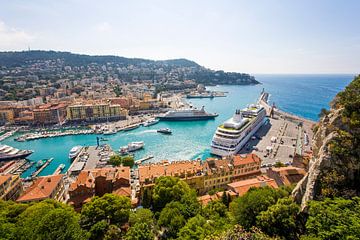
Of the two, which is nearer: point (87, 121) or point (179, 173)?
point (179, 173)

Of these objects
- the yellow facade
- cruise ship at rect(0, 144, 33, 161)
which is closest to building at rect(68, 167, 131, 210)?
cruise ship at rect(0, 144, 33, 161)

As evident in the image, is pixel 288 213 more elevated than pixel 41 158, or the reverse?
pixel 288 213

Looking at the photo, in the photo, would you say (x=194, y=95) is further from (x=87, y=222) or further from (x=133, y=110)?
(x=87, y=222)

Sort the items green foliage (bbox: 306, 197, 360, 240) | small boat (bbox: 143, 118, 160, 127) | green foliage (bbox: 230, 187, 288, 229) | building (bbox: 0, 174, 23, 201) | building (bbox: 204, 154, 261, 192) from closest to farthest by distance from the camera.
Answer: green foliage (bbox: 306, 197, 360, 240)
green foliage (bbox: 230, 187, 288, 229)
building (bbox: 0, 174, 23, 201)
building (bbox: 204, 154, 261, 192)
small boat (bbox: 143, 118, 160, 127)

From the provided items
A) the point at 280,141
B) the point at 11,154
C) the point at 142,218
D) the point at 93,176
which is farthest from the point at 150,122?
the point at 142,218

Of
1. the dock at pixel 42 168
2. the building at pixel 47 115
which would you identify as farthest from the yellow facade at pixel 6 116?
the dock at pixel 42 168

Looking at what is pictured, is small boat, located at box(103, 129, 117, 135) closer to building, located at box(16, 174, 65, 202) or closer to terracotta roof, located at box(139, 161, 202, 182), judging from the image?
building, located at box(16, 174, 65, 202)

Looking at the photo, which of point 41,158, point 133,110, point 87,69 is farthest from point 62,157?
point 87,69
